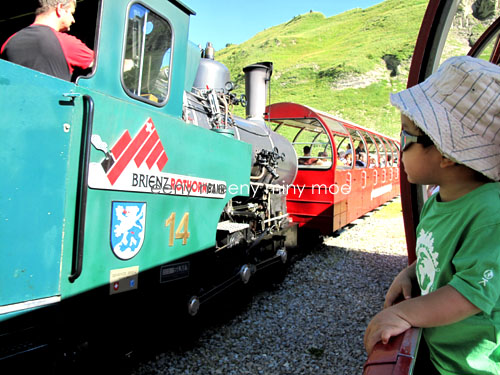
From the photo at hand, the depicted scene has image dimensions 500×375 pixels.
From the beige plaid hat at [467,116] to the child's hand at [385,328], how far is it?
1.49ft

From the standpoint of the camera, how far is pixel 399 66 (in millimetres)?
55406

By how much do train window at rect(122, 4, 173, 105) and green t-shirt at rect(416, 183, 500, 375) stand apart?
221 cm

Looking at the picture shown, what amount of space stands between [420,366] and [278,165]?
5.13 metres

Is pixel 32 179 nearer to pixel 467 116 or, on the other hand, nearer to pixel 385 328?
pixel 385 328

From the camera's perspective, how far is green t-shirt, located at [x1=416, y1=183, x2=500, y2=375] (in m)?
0.93

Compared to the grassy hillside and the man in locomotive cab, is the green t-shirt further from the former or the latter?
the grassy hillside

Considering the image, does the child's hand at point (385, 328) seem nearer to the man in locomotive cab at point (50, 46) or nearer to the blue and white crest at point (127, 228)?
the blue and white crest at point (127, 228)

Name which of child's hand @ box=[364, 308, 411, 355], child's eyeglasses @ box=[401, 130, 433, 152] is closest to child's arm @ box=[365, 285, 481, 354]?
child's hand @ box=[364, 308, 411, 355]

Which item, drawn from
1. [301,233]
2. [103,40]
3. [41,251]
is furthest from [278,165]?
[41,251]

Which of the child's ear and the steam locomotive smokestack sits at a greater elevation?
the steam locomotive smokestack

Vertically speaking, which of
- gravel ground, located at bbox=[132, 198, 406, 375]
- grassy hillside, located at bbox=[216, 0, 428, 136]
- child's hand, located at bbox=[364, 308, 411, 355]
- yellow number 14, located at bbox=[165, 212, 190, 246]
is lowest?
gravel ground, located at bbox=[132, 198, 406, 375]

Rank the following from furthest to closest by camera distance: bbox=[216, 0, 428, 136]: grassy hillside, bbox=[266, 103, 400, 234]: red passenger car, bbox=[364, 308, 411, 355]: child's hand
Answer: bbox=[216, 0, 428, 136]: grassy hillside < bbox=[266, 103, 400, 234]: red passenger car < bbox=[364, 308, 411, 355]: child's hand

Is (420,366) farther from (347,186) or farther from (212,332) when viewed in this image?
(347,186)

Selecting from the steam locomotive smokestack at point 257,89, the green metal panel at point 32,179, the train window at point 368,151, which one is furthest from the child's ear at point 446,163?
the train window at point 368,151
